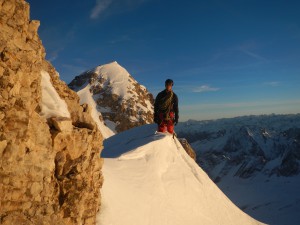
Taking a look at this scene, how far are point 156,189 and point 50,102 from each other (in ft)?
24.6

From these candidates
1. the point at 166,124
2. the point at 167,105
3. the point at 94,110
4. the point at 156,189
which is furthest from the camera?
the point at 94,110

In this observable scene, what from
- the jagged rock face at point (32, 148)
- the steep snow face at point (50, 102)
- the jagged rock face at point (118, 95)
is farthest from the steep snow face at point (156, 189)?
the jagged rock face at point (118, 95)

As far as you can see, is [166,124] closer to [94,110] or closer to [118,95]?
[94,110]

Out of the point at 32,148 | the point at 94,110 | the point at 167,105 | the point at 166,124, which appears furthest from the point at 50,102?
the point at 94,110

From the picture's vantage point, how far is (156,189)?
15.6 metres

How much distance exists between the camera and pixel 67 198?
9.52m

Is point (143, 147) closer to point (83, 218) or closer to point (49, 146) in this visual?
point (83, 218)

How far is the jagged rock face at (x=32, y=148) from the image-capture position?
7473 millimetres

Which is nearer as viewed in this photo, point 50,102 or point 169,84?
point 50,102

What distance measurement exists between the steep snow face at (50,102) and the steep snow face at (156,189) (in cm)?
404

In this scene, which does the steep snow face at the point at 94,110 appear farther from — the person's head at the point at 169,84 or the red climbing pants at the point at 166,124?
the person's head at the point at 169,84

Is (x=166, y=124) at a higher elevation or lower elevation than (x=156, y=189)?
higher

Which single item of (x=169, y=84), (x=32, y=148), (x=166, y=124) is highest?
(x=169, y=84)

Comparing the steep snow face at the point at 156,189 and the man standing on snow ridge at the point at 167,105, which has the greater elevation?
the man standing on snow ridge at the point at 167,105
